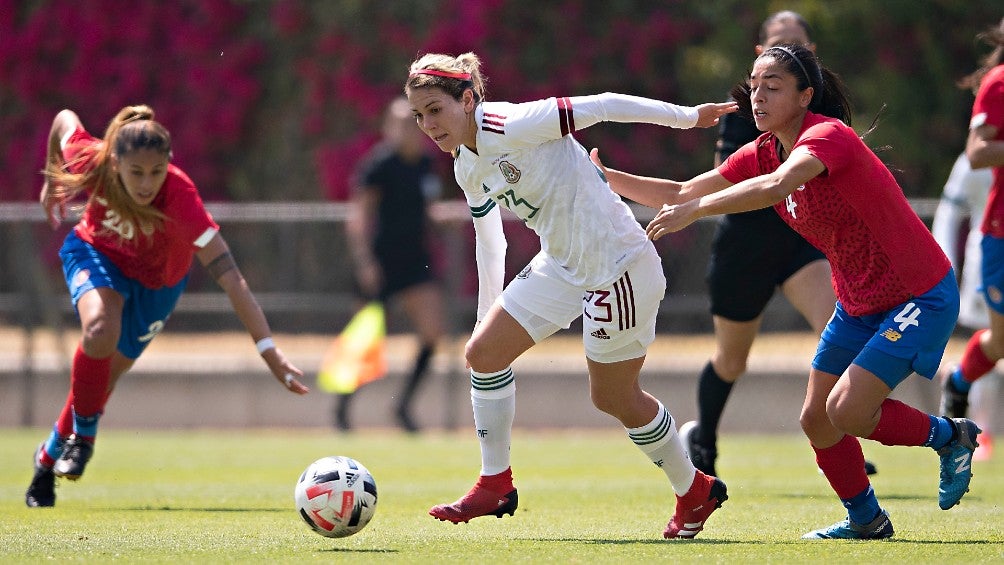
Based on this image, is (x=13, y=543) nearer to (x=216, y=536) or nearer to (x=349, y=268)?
(x=216, y=536)

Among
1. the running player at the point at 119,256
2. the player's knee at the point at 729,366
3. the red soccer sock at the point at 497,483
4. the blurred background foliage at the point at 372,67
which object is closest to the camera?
the red soccer sock at the point at 497,483

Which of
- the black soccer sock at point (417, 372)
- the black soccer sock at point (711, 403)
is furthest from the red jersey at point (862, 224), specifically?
the black soccer sock at point (417, 372)

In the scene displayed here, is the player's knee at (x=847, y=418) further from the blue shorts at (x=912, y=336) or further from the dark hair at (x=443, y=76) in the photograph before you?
the dark hair at (x=443, y=76)

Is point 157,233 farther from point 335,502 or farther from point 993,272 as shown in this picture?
point 993,272

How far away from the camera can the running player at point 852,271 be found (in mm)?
5527

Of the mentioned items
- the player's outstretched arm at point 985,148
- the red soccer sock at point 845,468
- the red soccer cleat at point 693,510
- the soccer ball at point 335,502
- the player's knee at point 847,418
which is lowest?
the red soccer cleat at point 693,510

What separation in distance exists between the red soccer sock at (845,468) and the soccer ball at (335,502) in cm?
175

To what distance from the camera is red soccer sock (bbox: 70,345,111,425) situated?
7.45m

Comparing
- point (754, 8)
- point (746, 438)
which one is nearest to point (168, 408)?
point (746, 438)

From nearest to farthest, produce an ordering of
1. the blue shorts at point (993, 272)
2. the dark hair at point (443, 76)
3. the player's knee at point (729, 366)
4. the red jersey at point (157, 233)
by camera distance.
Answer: the dark hair at point (443, 76), the red jersey at point (157, 233), the player's knee at point (729, 366), the blue shorts at point (993, 272)

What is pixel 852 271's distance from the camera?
5777 mm

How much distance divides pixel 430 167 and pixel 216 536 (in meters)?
7.59

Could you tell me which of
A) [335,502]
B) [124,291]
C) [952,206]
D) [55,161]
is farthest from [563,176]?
[952,206]

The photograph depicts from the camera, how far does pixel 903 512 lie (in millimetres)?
6965
